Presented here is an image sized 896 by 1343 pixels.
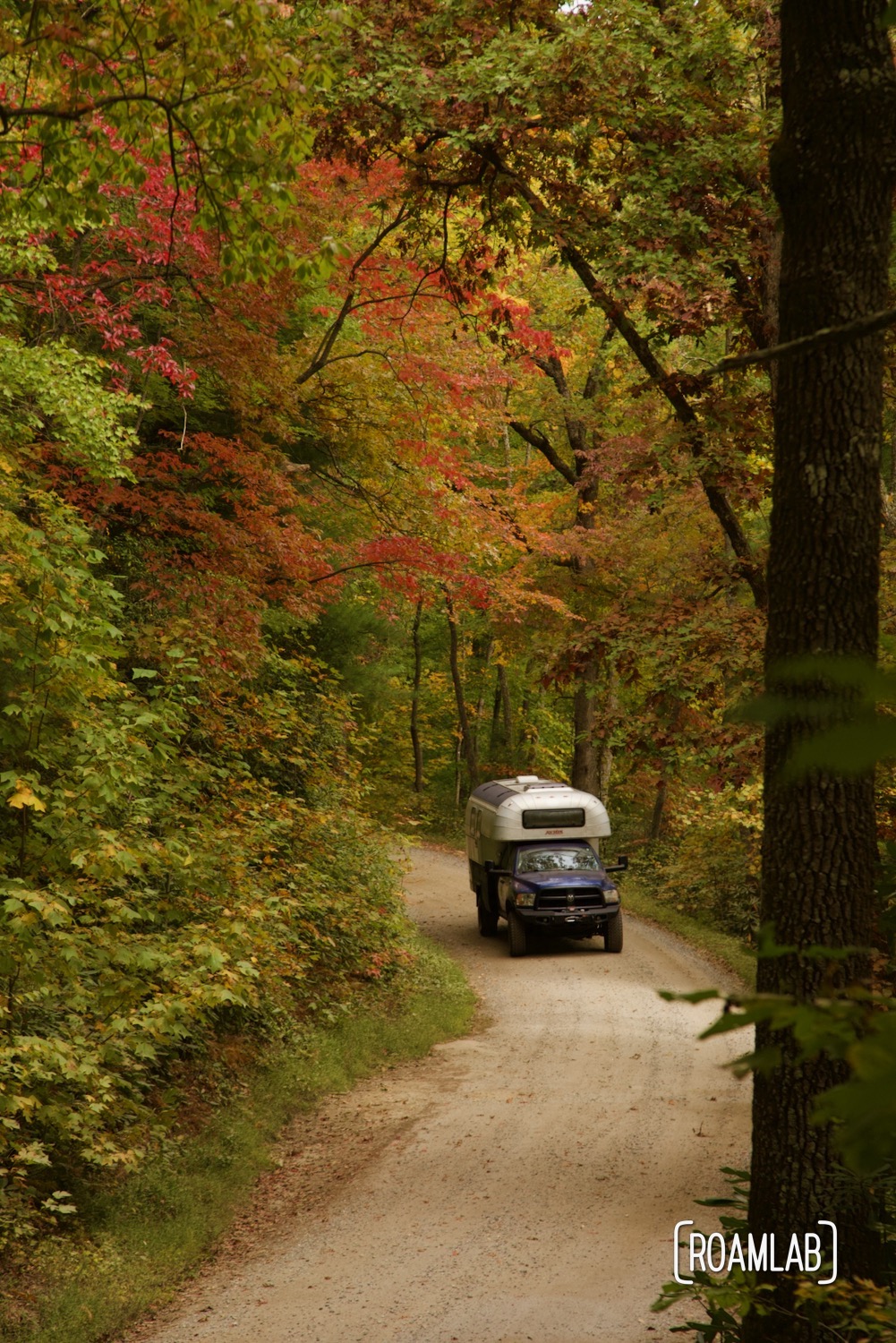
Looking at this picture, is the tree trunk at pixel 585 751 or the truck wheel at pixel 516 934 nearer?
the truck wheel at pixel 516 934

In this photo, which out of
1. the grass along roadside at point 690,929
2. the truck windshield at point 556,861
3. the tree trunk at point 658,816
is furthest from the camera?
the tree trunk at point 658,816

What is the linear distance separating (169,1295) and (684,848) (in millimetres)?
13933

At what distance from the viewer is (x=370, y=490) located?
15.2m

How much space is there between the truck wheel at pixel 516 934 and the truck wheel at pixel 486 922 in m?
1.43

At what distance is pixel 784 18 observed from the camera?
4133 mm

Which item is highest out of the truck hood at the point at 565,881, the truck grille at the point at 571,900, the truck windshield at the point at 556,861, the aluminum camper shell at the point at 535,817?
the aluminum camper shell at the point at 535,817

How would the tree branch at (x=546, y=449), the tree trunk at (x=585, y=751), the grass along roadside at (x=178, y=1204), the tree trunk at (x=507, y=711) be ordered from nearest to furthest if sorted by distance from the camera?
the grass along roadside at (x=178, y=1204) → the tree trunk at (x=585, y=751) → the tree branch at (x=546, y=449) → the tree trunk at (x=507, y=711)

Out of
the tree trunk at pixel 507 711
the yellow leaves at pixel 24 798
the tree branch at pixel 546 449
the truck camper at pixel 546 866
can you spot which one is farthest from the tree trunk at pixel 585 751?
the yellow leaves at pixel 24 798

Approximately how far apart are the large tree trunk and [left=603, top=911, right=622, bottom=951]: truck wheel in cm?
1301

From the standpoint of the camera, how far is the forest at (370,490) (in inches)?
160

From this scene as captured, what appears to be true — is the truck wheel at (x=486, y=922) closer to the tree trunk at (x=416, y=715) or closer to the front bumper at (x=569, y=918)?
the front bumper at (x=569, y=918)

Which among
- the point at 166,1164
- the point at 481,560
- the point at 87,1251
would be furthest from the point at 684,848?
the point at 87,1251

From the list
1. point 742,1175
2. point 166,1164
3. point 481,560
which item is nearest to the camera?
point 742,1175

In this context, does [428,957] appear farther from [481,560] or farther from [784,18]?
[784,18]
